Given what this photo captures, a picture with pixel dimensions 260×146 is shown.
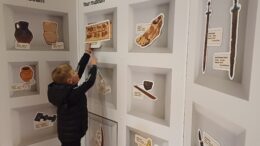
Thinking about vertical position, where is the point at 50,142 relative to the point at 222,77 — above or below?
below

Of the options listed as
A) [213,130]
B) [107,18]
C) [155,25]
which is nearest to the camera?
[213,130]

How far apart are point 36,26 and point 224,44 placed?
116cm

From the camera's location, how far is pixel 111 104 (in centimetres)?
131

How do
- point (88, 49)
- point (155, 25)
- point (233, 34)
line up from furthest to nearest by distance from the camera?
point (88, 49) → point (155, 25) → point (233, 34)

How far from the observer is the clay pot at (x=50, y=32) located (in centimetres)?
141

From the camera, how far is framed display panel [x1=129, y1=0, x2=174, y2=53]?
3.25 feet

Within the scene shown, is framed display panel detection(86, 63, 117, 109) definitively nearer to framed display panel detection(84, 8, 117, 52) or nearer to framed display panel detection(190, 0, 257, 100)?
framed display panel detection(84, 8, 117, 52)

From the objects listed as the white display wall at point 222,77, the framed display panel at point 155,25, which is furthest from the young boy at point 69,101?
the white display wall at point 222,77

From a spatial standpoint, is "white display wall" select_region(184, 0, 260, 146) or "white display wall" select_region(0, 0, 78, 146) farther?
"white display wall" select_region(0, 0, 78, 146)

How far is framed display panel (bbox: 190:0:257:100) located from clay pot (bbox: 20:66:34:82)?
1019 mm

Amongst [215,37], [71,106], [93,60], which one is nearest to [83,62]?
[93,60]

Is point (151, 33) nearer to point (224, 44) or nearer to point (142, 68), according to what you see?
point (142, 68)

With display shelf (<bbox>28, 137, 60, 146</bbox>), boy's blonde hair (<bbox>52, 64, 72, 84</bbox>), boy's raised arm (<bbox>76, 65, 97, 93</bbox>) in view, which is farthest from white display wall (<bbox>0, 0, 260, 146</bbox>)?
boy's blonde hair (<bbox>52, 64, 72, 84</bbox>)

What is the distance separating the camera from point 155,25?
105 cm
